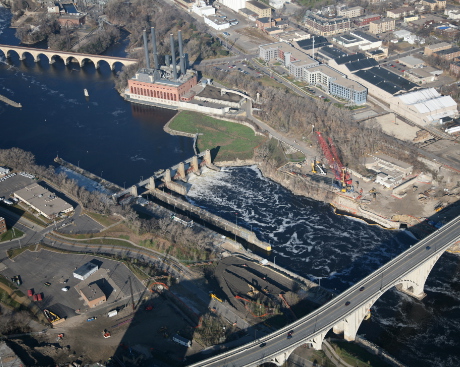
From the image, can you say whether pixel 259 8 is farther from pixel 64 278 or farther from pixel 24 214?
pixel 64 278

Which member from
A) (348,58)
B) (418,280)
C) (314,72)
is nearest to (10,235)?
(418,280)

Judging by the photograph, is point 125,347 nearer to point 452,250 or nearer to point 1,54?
point 452,250

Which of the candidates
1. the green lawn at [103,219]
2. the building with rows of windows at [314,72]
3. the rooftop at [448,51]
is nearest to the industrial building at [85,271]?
the green lawn at [103,219]

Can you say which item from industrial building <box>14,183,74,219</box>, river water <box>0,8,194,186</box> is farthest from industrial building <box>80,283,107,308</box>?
river water <box>0,8,194,186</box>

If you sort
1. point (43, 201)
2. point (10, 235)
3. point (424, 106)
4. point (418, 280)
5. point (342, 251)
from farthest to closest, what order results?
point (424, 106)
point (43, 201)
point (10, 235)
point (342, 251)
point (418, 280)

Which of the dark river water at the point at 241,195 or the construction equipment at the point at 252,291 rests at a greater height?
the construction equipment at the point at 252,291

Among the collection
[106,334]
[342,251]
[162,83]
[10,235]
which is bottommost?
[342,251]

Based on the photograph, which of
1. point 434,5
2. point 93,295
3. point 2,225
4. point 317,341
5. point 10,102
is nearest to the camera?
point 317,341

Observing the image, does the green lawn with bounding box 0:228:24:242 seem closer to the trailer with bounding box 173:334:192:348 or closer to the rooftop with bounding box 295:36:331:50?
the trailer with bounding box 173:334:192:348

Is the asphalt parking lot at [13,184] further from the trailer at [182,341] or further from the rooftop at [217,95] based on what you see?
the rooftop at [217,95]
